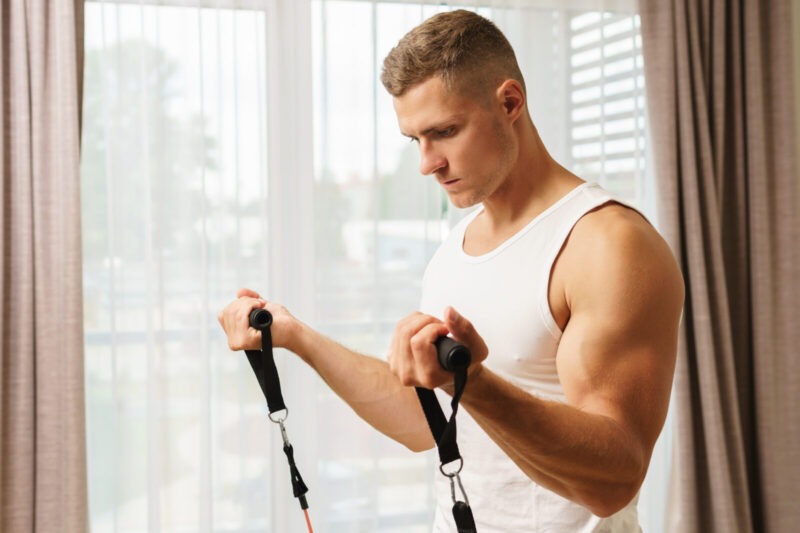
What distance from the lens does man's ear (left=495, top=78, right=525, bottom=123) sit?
4.35 ft

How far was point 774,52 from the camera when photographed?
117 inches

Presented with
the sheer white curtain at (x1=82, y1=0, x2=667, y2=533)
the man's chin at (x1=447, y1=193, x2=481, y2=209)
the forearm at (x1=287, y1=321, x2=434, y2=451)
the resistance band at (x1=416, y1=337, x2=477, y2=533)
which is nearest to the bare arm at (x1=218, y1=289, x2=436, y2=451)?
the forearm at (x1=287, y1=321, x2=434, y2=451)

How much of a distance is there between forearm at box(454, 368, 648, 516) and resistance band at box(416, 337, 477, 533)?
4cm

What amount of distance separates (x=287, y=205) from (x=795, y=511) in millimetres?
2181

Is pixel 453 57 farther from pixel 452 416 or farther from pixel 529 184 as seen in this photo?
pixel 452 416

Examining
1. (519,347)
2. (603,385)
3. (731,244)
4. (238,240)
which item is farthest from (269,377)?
(731,244)

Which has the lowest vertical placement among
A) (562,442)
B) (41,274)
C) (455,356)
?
(562,442)

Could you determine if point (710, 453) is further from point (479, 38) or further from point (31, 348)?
point (31, 348)

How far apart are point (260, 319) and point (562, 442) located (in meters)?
0.53

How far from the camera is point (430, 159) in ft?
4.32

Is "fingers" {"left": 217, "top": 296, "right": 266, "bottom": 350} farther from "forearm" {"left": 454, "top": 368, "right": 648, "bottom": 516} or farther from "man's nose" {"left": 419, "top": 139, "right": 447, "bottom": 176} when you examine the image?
"forearm" {"left": 454, "top": 368, "right": 648, "bottom": 516}

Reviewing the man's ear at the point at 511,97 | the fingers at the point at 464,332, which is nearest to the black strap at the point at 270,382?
the fingers at the point at 464,332

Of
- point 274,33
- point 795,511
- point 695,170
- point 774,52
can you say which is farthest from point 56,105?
point 795,511

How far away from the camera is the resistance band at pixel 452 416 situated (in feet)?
2.68
